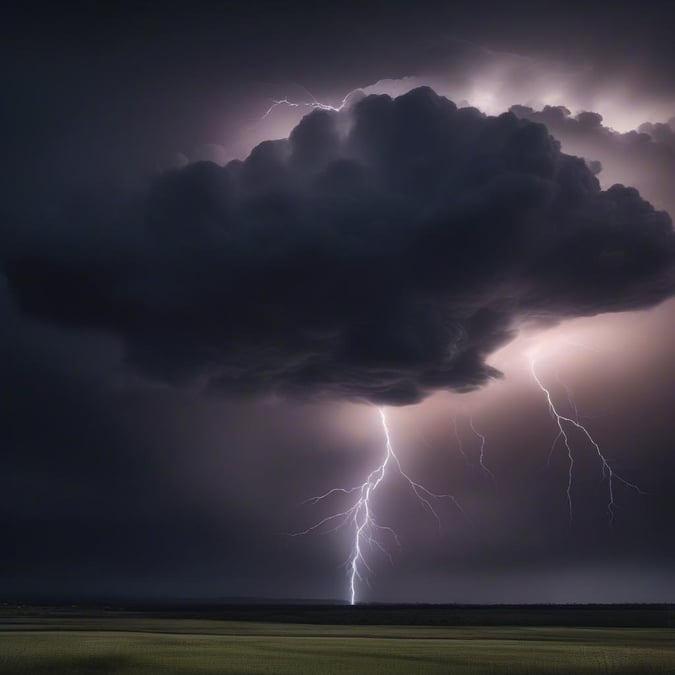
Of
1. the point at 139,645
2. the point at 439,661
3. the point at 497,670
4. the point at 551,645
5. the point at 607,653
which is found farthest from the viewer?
the point at 551,645

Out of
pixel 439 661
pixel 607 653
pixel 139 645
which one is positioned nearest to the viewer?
pixel 439 661

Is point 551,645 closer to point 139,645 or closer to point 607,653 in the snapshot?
point 607,653

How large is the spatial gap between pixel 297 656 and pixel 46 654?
12.5 m

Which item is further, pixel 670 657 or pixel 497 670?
pixel 670 657

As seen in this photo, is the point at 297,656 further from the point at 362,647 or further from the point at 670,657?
the point at 670,657

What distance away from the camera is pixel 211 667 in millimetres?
32938

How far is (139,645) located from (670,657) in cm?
2969

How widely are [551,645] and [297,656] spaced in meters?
18.7

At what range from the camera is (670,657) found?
37875 mm

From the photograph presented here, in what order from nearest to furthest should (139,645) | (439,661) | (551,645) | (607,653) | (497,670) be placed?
1. (497,670)
2. (439,661)
3. (607,653)
4. (139,645)
5. (551,645)

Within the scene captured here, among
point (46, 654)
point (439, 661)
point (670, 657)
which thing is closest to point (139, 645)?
point (46, 654)

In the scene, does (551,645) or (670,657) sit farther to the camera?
(551,645)

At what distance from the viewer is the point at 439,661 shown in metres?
36.7

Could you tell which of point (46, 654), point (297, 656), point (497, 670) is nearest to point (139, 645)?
point (46, 654)
